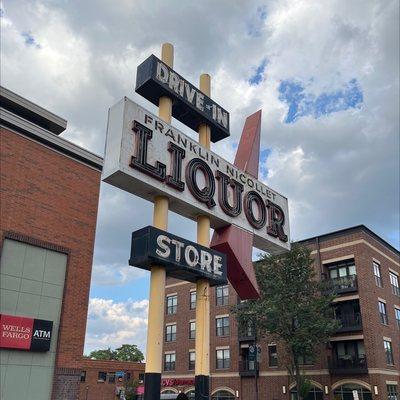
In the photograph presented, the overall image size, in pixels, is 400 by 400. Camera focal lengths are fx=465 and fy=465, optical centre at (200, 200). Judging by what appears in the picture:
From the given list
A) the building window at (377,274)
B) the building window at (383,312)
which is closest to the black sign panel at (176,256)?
the building window at (383,312)

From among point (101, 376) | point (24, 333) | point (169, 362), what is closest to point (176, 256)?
point (24, 333)

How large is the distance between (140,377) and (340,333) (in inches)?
1370

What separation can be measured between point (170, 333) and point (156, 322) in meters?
42.4

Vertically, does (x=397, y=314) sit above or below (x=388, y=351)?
above

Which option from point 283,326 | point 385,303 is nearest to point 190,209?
point 283,326

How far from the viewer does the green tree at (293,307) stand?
34062mm

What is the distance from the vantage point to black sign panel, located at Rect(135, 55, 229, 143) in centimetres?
1845

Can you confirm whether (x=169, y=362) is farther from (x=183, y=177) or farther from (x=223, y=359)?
(x=183, y=177)

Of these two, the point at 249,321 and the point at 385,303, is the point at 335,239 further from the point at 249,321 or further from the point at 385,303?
the point at 249,321

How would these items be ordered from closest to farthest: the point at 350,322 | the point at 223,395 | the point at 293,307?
the point at 293,307 → the point at 350,322 → the point at 223,395

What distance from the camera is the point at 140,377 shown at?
64.2 metres

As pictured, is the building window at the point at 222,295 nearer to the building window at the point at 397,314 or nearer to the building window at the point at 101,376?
the building window at the point at 397,314

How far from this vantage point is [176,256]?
1611cm

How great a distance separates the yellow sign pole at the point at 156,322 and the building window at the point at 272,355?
101ft
